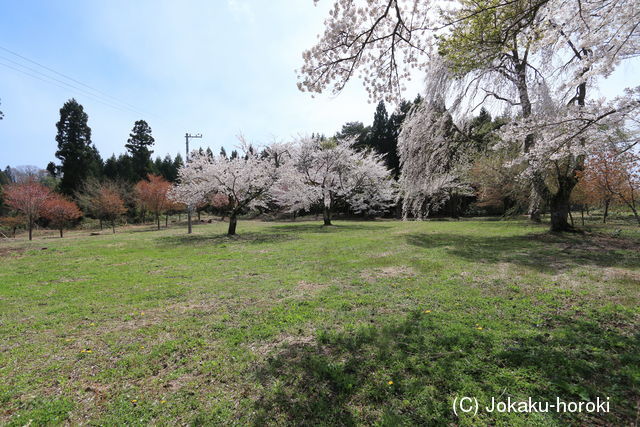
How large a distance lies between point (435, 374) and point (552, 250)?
839 cm

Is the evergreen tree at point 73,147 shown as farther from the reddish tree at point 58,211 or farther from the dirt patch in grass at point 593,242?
the dirt patch in grass at point 593,242

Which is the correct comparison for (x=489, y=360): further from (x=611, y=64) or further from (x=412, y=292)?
(x=611, y=64)

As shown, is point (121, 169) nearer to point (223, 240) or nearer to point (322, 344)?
point (223, 240)

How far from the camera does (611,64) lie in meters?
5.40

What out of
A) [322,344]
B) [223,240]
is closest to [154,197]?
[223,240]

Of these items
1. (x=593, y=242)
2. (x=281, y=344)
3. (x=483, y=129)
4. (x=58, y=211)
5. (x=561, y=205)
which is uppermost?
(x=483, y=129)

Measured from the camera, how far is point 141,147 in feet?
140

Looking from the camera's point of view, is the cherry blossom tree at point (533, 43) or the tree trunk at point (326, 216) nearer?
the cherry blossom tree at point (533, 43)

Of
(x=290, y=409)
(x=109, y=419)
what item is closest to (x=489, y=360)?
(x=290, y=409)

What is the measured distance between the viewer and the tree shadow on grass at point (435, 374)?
2.33 meters

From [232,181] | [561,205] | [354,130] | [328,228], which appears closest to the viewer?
[561,205]

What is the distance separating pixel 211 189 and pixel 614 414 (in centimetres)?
1739

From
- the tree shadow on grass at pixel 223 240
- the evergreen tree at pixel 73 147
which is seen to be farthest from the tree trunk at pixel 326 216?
the evergreen tree at pixel 73 147

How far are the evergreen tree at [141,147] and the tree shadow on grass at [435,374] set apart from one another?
1784 inches
